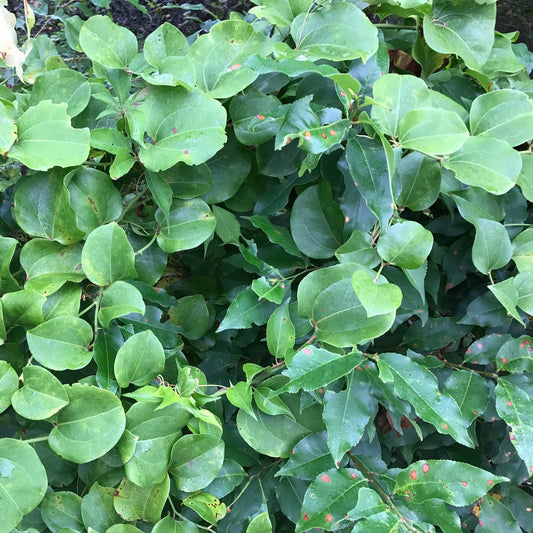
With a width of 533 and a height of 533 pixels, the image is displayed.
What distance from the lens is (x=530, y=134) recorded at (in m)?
0.66

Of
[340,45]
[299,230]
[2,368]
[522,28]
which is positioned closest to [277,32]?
[340,45]

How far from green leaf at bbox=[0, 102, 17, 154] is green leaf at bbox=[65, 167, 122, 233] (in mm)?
73

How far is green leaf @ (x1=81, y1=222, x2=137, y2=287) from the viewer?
1.97 ft

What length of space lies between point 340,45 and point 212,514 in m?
0.57

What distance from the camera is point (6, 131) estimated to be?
0.59 m

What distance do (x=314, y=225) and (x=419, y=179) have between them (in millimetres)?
143

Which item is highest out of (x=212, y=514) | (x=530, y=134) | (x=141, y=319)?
(x=530, y=134)

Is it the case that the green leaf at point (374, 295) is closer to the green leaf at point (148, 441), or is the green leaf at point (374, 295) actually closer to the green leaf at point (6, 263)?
the green leaf at point (148, 441)

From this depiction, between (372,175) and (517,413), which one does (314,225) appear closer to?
(372,175)

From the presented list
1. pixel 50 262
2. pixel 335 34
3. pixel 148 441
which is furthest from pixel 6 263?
pixel 335 34

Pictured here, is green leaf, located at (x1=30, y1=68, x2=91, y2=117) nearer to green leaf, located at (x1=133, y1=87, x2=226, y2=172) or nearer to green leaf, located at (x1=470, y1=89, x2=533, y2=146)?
green leaf, located at (x1=133, y1=87, x2=226, y2=172)

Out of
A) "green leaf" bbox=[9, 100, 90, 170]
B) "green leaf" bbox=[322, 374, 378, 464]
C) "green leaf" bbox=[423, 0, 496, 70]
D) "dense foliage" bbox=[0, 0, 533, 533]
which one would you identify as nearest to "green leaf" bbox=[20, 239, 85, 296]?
"dense foliage" bbox=[0, 0, 533, 533]

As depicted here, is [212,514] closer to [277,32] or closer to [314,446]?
[314,446]

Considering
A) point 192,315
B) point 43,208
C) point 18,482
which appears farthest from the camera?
point 192,315
